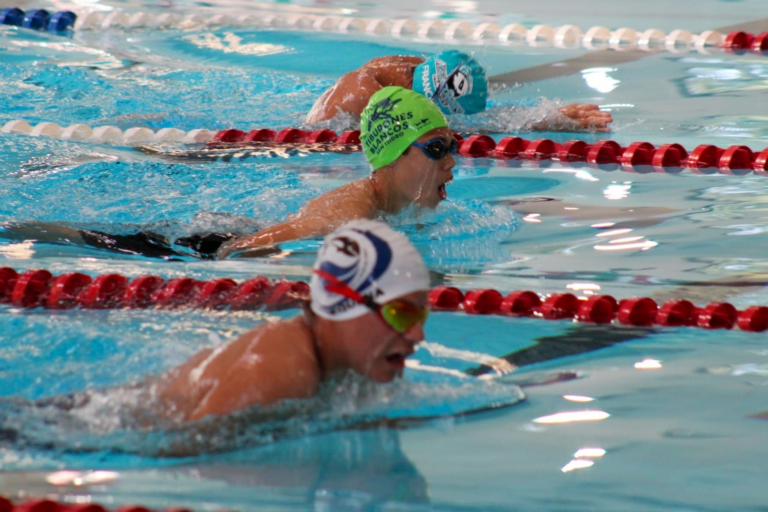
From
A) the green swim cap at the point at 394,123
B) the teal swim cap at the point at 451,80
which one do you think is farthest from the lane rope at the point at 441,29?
the green swim cap at the point at 394,123

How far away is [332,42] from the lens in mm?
8430

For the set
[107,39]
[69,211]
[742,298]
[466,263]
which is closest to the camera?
[742,298]

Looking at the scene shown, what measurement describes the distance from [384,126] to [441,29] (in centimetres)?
517

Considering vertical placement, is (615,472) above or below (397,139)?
below

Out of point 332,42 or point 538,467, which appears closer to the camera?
point 538,467

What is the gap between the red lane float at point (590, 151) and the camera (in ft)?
15.8

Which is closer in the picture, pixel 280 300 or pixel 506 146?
pixel 280 300

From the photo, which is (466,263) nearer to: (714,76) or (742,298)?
(742,298)

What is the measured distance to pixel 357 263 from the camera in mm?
2078

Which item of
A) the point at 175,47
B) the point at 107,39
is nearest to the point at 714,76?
the point at 175,47

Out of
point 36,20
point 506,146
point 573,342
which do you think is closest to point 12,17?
point 36,20

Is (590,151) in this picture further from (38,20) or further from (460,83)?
(38,20)

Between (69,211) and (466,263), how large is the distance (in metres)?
1.90

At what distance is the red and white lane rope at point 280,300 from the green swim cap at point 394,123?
898 millimetres
